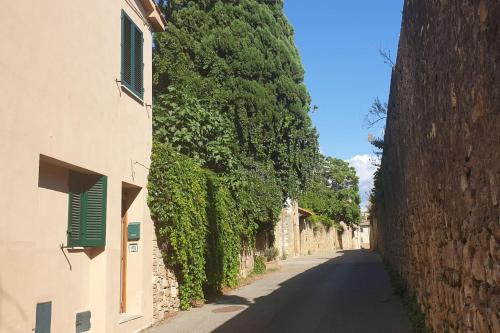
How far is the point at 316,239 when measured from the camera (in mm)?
42750

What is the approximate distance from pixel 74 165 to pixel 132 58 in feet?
10.3

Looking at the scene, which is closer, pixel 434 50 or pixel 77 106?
pixel 434 50

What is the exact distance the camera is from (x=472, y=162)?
379 cm

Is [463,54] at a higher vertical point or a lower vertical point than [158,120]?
lower

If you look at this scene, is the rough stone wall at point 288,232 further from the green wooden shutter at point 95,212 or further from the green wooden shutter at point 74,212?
the green wooden shutter at point 74,212

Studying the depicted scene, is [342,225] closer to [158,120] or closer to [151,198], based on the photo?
[158,120]

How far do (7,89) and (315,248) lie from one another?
38.2 metres

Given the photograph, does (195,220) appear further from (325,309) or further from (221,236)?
(325,309)

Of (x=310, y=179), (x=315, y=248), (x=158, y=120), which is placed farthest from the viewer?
(x=315, y=248)

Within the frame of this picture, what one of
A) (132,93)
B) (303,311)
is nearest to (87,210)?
(132,93)

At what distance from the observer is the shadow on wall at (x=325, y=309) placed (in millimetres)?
8562

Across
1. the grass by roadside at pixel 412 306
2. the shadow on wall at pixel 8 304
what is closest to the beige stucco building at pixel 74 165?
the shadow on wall at pixel 8 304

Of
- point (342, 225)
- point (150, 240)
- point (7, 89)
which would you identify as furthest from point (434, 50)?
point (342, 225)

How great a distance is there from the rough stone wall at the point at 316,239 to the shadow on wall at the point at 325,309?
22.1 m
